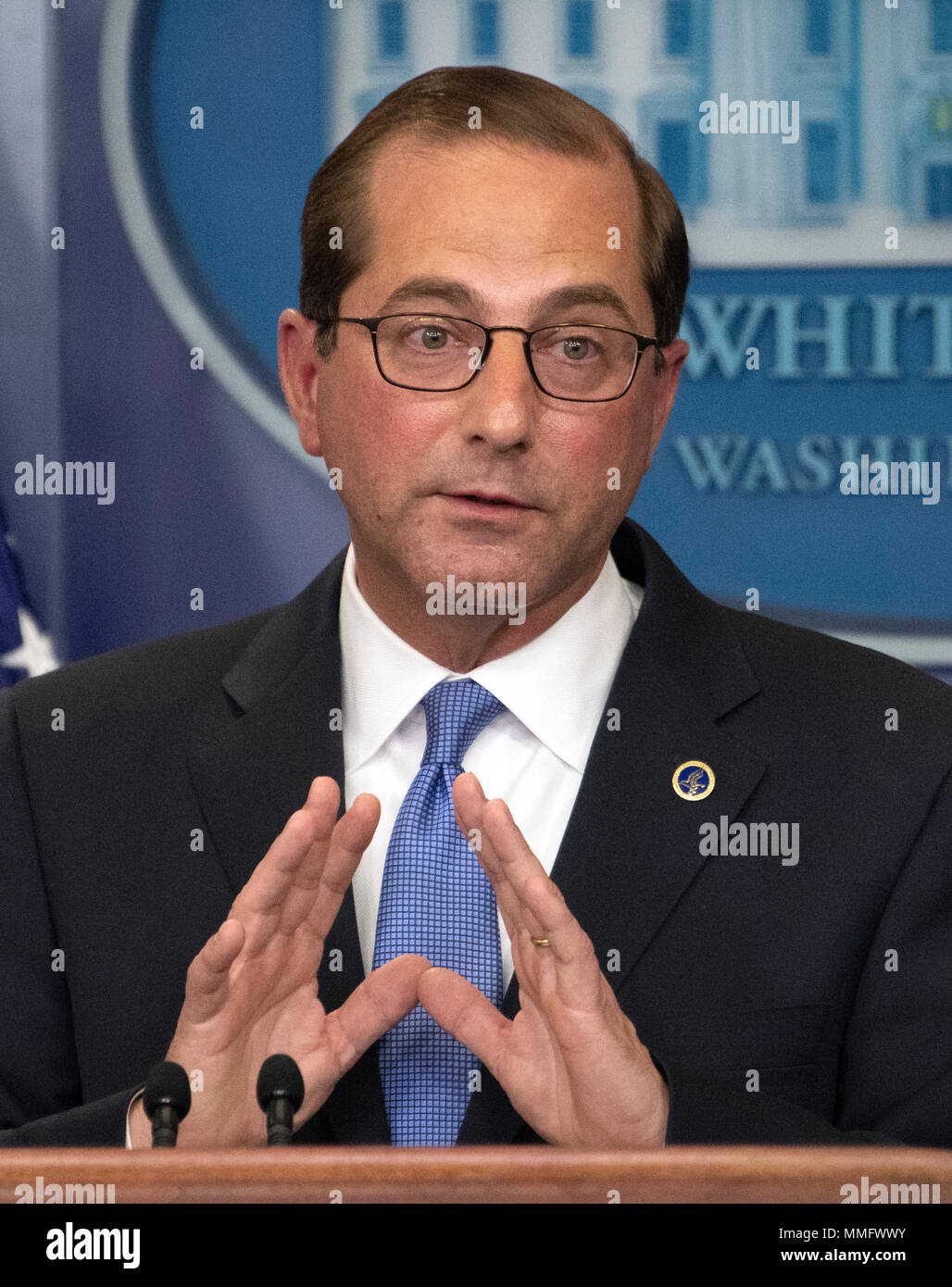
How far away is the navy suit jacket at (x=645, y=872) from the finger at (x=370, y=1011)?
0.13 meters

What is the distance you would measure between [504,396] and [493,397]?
0.05ft

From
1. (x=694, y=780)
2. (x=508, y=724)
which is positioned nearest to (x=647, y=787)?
(x=694, y=780)

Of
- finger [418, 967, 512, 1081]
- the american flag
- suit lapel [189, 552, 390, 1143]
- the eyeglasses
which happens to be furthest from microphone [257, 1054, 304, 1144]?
the american flag

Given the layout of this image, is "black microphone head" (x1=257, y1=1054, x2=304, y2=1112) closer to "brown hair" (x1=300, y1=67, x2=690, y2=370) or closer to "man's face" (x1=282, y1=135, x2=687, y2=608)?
Answer: "man's face" (x1=282, y1=135, x2=687, y2=608)

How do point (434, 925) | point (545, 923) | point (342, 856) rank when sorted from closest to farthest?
1. point (545, 923)
2. point (342, 856)
3. point (434, 925)

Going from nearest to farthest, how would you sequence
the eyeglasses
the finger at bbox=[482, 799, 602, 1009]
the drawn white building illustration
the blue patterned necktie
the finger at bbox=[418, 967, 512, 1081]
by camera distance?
the finger at bbox=[482, 799, 602, 1009], the finger at bbox=[418, 967, 512, 1081], the blue patterned necktie, the eyeglasses, the drawn white building illustration

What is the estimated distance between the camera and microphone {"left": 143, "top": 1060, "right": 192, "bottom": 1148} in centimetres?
138

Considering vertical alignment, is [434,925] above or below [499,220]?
below

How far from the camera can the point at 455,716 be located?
1.99 m

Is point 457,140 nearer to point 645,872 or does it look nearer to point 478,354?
point 478,354

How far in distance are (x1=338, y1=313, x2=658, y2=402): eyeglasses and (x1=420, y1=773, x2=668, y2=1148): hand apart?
1.81ft

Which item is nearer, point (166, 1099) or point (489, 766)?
point (166, 1099)
